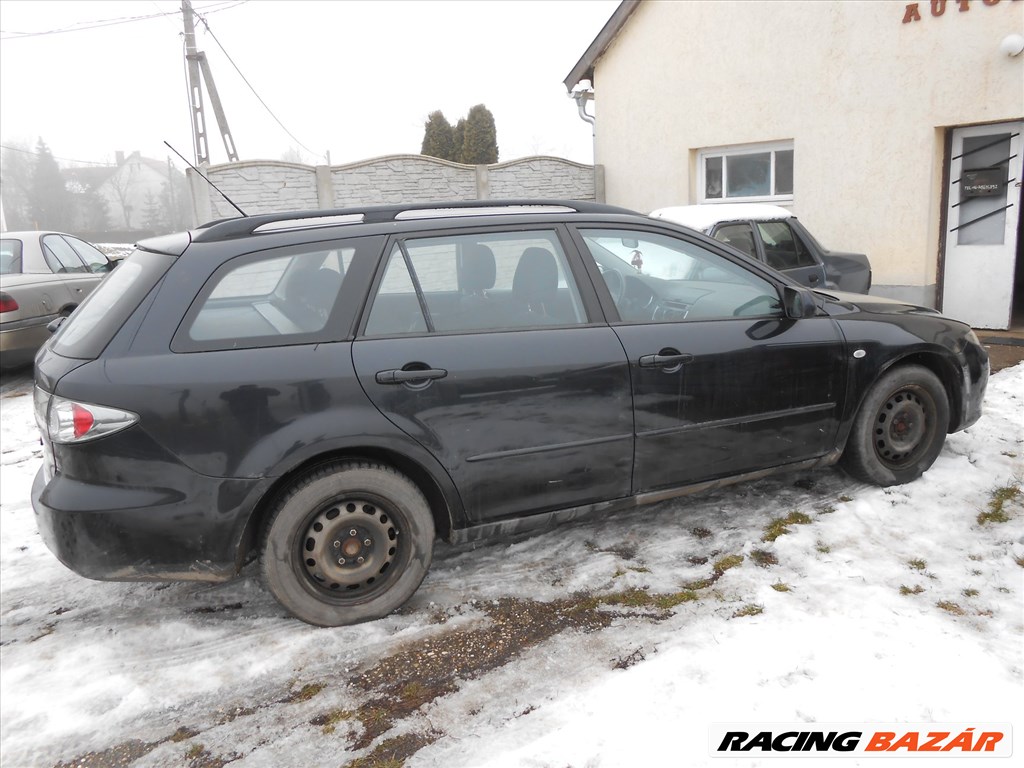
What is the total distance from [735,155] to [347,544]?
9686mm

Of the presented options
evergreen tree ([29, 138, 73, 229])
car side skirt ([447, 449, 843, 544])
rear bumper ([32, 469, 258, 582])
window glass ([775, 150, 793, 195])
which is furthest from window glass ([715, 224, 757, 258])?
evergreen tree ([29, 138, 73, 229])

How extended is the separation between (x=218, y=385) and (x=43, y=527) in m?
0.92

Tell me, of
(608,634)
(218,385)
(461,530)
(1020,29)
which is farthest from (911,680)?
(1020,29)

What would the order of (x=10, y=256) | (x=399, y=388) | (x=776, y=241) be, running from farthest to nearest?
(x=10, y=256) → (x=776, y=241) → (x=399, y=388)

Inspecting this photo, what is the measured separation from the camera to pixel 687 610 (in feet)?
10.7

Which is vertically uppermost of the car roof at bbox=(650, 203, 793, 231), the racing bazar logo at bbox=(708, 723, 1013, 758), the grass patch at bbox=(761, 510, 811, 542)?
the car roof at bbox=(650, 203, 793, 231)

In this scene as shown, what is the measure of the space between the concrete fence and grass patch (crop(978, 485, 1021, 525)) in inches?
300

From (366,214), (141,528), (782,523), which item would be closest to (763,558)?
(782,523)

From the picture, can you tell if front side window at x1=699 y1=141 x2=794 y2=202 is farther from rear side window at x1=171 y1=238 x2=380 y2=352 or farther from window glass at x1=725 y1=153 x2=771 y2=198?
rear side window at x1=171 y1=238 x2=380 y2=352

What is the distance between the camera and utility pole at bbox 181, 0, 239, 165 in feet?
61.7

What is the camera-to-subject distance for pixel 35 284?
27.5 ft

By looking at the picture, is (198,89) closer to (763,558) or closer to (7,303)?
(7,303)

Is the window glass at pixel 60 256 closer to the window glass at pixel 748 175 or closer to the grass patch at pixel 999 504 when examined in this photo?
the window glass at pixel 748 175

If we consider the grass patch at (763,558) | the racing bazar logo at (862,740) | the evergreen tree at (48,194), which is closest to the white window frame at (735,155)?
the grass patch at (763,558)
